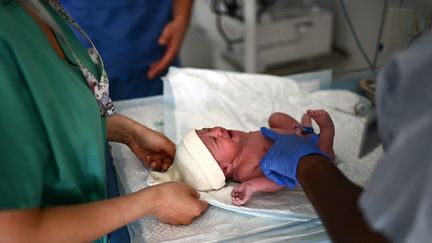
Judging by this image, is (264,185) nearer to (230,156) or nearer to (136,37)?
(230,156)

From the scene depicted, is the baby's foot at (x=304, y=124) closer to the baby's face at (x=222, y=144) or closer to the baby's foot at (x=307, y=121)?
the baby's foot at (x=307, y=121)

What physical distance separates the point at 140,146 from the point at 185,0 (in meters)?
0.73

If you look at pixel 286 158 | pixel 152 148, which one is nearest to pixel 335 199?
pixel 286 158

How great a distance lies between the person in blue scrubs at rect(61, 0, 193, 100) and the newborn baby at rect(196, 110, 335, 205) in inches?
23.1

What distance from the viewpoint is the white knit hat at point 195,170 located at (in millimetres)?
950

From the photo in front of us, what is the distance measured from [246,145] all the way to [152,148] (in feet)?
0.77

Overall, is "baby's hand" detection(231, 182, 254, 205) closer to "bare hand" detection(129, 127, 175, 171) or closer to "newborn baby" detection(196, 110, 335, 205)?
"newborn baby" detection(196, 110, 335, 205)

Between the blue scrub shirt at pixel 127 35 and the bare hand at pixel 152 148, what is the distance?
1.62ft

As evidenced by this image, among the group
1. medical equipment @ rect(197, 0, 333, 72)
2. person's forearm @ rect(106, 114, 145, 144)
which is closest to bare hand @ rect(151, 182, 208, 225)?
person's forearm @ rect(106, 114, 145, 144)

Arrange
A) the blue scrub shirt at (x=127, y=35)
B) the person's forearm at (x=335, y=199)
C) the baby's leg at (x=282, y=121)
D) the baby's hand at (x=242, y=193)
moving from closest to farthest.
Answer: the person's forearm at (x=335, y=199) < the baby's hand at (x=242, y=193) < the baby's leg at (x=282, y=121) < the blue scrub shirt at (x=127, y=35)

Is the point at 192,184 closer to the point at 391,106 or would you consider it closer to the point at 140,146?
the point at 140,146

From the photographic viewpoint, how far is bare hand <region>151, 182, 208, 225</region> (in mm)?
772

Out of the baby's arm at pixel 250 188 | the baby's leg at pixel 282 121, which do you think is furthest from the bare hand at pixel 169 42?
the baby's arm at pixel 250 188

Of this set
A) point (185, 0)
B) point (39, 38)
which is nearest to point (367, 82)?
point (185, 0)
